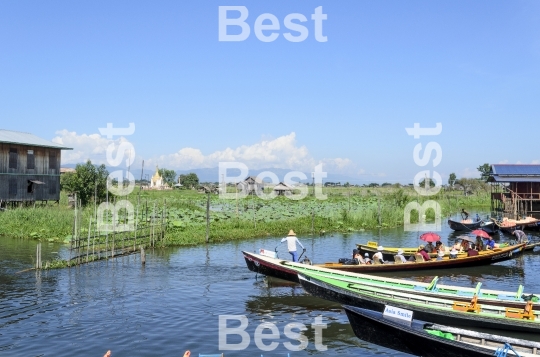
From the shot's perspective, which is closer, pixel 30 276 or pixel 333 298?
pixel 333 298

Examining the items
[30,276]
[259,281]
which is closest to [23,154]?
[30,276]

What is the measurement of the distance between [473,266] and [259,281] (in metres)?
8.78

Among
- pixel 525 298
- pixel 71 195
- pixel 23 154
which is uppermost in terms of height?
pixel 23 154

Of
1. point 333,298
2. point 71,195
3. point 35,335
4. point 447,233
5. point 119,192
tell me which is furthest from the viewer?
point 119,192

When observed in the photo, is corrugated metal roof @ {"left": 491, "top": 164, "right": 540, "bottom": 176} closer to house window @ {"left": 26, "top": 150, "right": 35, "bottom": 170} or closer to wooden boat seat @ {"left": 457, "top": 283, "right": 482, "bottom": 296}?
wooden boat seat @ {"left": 457, "top": 283, "right": 482, "bottom": 296}

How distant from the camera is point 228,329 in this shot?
12398 mm

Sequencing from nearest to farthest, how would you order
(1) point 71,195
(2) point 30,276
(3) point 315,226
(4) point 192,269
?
(2) point 30,276 → (4) point 192,269 → (3) point 315,226 → (1) point 71,195

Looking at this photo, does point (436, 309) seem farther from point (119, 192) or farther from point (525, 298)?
point (119, 192)

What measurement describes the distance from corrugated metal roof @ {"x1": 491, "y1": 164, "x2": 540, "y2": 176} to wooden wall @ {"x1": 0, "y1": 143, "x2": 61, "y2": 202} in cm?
3258

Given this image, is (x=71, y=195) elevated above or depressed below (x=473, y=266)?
above

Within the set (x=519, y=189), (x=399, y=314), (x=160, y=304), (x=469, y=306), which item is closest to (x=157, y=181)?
(x=519, y=189)

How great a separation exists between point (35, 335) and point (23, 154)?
25.0 metres

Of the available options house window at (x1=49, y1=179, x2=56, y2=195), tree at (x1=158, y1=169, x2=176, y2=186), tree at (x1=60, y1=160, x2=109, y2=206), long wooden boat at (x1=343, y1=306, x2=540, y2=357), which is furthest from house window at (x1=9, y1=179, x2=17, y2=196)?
tree at (x1=158, y1=169, x2=176, y2=186)

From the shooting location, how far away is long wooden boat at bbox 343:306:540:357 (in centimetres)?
881
